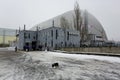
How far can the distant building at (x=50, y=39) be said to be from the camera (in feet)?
170

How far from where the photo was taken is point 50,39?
173 ft

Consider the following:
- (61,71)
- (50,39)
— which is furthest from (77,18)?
(61,71)

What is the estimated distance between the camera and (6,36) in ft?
329

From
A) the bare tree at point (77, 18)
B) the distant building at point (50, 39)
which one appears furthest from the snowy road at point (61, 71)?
the bare tree at point (77, 18)

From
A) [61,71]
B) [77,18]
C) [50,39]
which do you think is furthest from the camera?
[77,18]

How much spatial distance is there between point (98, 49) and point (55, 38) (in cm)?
1989

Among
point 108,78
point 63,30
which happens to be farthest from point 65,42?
point 108,78

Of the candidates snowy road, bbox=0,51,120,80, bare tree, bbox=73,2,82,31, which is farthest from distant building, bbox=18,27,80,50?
snowy road, bbox=0,51,120,80

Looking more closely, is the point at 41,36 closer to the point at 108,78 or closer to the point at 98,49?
the point at 98,49

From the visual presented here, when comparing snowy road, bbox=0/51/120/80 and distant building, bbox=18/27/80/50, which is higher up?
distant building, bbox=18/27/80/50

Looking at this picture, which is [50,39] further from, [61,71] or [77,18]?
[61,71]

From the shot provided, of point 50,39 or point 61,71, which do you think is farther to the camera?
point 50,39

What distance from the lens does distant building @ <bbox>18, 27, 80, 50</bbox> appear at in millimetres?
51719

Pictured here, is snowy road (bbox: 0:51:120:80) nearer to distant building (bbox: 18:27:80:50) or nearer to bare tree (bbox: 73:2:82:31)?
distant building (bbox: 18:27:80:50)
